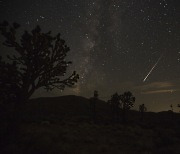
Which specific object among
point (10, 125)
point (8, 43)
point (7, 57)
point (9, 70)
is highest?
point (8, 43)

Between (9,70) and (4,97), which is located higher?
(9,70)

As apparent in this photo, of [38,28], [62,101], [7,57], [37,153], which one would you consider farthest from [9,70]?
[62,101]

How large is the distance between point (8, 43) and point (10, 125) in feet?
16.9

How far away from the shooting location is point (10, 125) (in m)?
12.4

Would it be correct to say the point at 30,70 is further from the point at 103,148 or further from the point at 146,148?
the point at 146,148

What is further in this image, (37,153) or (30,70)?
(30,70)

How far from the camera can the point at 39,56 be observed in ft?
43.0

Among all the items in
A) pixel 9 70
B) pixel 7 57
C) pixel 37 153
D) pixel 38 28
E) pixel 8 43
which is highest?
pixel 38 28

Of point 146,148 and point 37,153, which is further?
point 146,148

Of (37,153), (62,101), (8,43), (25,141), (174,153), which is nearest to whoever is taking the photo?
(37,153)

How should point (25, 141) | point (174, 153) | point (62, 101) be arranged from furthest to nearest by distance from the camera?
point (62, 101) < point (25, 141) < point (174, 153)

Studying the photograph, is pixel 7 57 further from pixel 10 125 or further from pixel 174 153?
pixel 174 153

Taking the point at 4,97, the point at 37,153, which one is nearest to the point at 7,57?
the point at 4,97

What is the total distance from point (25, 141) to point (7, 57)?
17.8 ft
